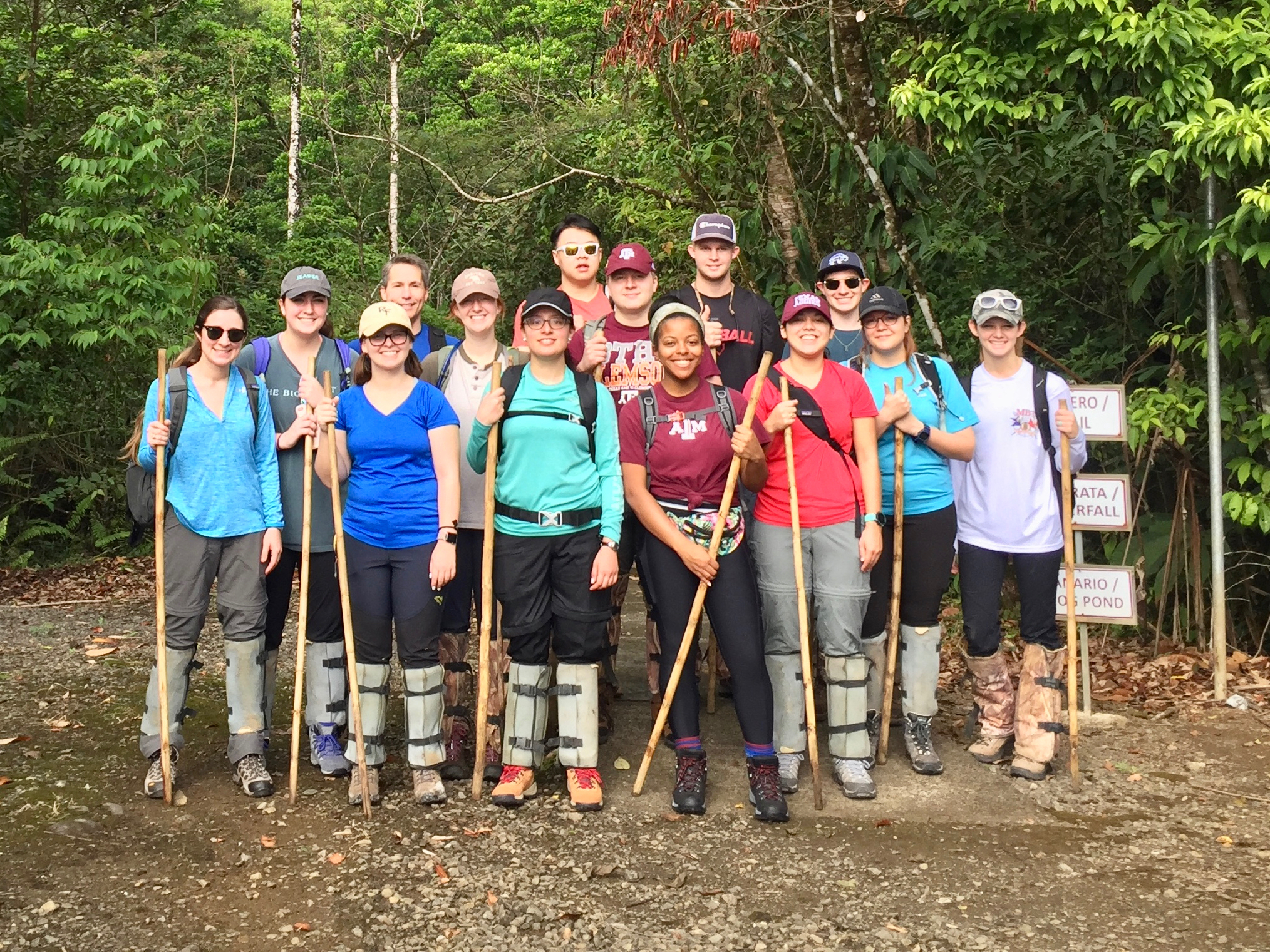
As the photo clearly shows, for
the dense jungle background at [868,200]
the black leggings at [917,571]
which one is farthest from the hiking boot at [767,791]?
the dense jungle background at [868,200]

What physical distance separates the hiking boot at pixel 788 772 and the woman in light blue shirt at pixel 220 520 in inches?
88.8

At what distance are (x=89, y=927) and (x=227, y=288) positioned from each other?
56.3 ft

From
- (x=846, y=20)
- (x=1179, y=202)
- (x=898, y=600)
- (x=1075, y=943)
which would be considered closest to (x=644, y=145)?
(x=846, y=20)

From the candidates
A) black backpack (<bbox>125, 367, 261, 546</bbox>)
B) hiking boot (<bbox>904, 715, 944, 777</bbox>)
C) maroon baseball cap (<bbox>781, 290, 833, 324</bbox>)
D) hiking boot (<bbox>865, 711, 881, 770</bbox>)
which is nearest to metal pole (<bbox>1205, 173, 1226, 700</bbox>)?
hiking boot (<bbox>904, 715, 944, 777</bbox>)

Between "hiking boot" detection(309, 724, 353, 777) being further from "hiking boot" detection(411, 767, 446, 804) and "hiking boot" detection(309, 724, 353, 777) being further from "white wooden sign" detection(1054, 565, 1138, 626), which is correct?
"white wooden sign" detection(1054, 565, 1138, 626)

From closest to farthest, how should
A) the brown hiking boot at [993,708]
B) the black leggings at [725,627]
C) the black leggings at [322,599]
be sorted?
the black leggings at [725,627], the black leggings at [322,599], the brown hiking boot at [993,708]

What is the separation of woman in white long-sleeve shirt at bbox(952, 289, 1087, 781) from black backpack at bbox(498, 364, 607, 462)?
70.1 inches

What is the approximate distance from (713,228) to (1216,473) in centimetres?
327

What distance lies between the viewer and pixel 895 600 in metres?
5.37

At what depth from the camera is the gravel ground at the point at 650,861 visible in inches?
154

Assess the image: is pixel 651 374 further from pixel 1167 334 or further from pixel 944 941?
pixel 1167 334

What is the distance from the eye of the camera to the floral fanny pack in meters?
4.95

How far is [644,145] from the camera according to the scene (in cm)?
1192

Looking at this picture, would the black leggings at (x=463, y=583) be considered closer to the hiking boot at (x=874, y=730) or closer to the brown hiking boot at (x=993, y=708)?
the hiking boot at (x=874, y=730)
